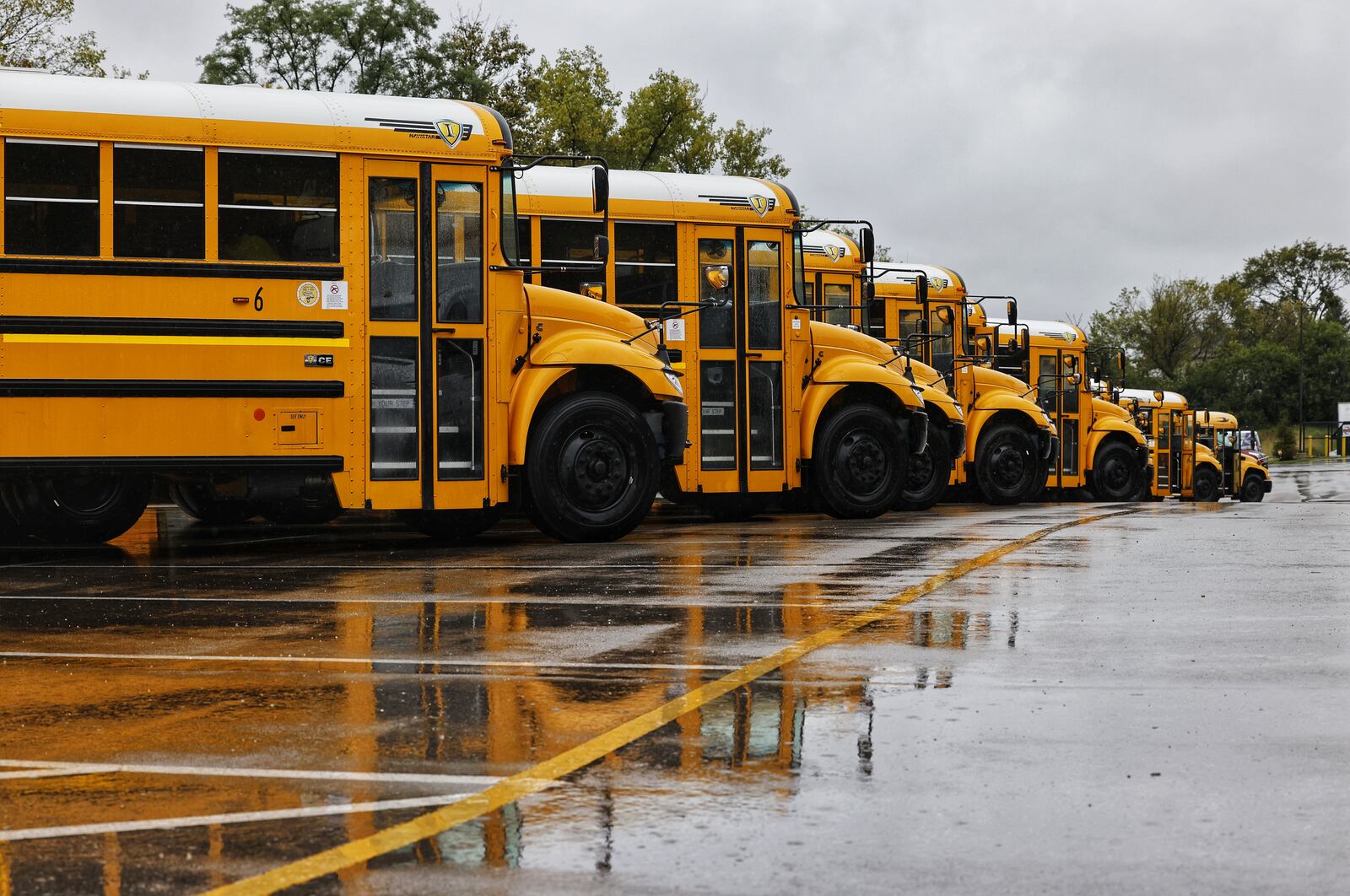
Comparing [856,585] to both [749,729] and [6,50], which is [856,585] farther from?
[6,50]

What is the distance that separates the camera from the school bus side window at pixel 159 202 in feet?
39.7

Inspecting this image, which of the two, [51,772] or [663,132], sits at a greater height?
[663,132]

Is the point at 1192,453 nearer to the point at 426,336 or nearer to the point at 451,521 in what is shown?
the point at 451,521

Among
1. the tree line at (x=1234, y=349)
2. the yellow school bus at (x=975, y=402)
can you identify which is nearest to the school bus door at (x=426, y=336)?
the yellow school bus at (x=975, y=402)

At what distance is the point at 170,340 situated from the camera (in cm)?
1224

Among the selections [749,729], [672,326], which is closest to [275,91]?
[672,326]

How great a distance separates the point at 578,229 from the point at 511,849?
12.2 metres

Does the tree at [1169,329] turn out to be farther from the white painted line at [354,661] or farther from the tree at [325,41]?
the white painted line at [354,661]

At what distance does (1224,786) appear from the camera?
4680 millimetres

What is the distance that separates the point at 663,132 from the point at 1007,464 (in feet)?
79.0

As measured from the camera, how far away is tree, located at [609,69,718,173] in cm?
4528

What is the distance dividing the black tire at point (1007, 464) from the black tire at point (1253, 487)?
17531 mm

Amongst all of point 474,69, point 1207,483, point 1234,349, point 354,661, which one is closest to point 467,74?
point 474,69

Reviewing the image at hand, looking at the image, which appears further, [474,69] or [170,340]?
[474,69]
